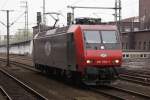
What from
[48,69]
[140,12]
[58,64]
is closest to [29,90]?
[58,64]

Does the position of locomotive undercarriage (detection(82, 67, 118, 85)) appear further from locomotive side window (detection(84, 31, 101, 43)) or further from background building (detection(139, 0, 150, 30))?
background building (detection(139, 0, 150, 30))

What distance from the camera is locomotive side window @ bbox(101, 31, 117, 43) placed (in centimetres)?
2021

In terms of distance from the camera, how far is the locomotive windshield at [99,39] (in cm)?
1976

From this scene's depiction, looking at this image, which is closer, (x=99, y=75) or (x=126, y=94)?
(x=126, y=94)

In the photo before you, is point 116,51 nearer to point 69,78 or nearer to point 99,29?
point 99,29

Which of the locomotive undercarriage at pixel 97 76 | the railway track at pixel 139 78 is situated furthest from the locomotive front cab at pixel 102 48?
the railway track at pixel 139 78

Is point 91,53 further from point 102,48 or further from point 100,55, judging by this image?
point 102,48

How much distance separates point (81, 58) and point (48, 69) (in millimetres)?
8885

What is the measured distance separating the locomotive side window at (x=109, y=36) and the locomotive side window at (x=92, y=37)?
269 millimetres

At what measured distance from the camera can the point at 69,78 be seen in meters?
22.2

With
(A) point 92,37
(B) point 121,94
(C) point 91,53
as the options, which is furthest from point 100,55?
(B) point 121,94

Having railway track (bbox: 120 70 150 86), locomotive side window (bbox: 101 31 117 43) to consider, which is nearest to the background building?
railway track (bbox: 120 70 150 86)

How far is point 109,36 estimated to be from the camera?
2041 cm

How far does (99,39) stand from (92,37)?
0.33 m
